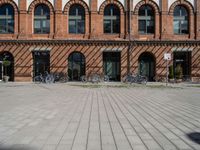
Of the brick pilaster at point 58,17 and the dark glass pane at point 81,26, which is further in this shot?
the dark glass pane at point 81,26

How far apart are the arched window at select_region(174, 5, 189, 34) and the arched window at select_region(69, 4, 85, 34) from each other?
32.5 feet

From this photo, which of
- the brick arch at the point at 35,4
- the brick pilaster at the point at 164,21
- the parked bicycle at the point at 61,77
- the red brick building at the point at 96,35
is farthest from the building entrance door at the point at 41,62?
the brick pilaster at the point at 164,21

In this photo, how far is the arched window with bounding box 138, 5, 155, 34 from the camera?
33.3 metres

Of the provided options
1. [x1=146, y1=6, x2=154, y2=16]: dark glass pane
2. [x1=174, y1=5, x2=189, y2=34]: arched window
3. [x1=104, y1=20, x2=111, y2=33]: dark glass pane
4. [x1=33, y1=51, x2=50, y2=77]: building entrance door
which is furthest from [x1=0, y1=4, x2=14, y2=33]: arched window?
[x1=174, y1=5, x2=189, y2=34]: arched window

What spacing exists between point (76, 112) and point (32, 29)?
24.1 meters

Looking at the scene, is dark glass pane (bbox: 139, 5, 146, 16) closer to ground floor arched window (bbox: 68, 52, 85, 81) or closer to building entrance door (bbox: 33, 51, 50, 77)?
ground floor arched window (bbox: 68, 52, 85, 81)

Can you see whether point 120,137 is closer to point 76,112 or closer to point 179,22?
point 76,112

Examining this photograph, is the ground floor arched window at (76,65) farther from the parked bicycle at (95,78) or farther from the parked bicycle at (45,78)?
the parked bicycle at (45,78)

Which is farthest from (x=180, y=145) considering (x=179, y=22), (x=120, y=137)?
(x=179, y=22)

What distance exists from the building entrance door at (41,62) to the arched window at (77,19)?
3.75 m

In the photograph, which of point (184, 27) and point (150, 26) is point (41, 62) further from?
point (184, 27)

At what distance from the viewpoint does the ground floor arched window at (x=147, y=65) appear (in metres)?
33.6

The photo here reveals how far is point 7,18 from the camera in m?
32.9

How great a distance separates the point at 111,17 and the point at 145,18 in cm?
363
